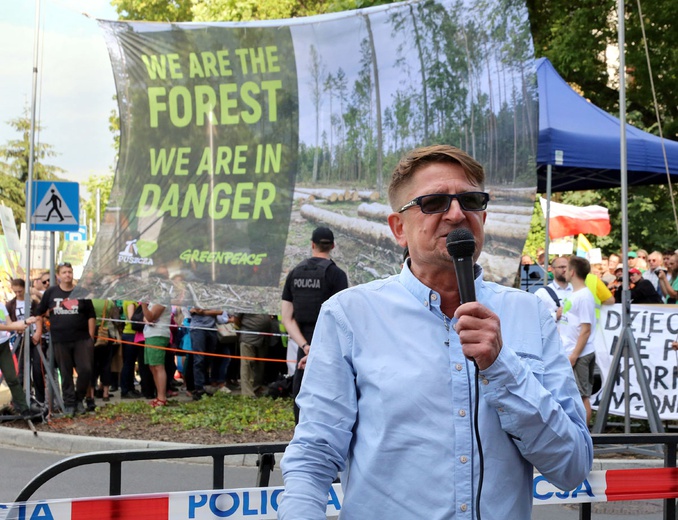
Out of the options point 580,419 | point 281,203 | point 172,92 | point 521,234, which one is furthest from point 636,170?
point 580,419

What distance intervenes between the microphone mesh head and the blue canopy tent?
11551mm

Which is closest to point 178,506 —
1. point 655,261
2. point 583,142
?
point 583,142

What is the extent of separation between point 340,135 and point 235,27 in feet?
6.38

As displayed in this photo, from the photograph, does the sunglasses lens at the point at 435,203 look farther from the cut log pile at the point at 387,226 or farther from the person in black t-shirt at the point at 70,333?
the person in black t-shirt at the point at 70,333

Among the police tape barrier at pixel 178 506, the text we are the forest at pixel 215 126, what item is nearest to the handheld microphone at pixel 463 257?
the police tape barrier at pixel 178 506

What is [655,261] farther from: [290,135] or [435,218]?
[435,218]

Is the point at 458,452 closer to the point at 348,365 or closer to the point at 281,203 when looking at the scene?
the point at 348,365

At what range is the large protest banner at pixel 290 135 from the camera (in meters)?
11.3

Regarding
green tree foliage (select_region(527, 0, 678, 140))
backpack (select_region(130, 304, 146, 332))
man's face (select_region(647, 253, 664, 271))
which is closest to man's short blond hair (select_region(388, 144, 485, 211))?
backpack (select_region(130, 304, 146, 332))

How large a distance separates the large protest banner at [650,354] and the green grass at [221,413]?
3.57 m

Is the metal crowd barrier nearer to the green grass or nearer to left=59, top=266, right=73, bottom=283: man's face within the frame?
the green grass

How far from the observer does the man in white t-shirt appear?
10117mm

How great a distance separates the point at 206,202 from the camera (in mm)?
12016

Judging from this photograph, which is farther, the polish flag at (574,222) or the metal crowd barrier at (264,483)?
the polish flag at (574,222)
